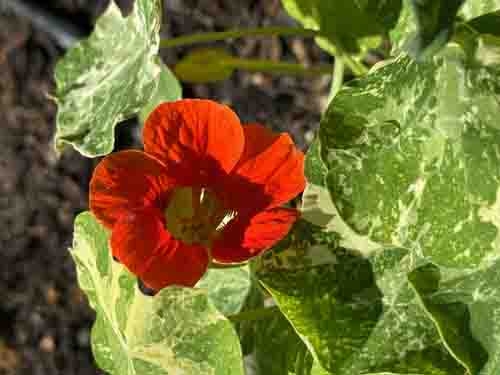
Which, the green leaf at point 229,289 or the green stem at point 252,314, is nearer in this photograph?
the green stem at point 252,314

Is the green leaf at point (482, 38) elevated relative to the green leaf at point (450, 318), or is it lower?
elevated

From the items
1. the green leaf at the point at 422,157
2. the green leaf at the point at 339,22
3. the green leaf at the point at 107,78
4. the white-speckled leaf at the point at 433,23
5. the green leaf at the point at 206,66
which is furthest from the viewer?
the green leaf at the point at 206,66

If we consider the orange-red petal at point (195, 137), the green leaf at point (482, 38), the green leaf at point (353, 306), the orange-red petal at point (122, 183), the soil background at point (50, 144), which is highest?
the green leaf at point (482, 38)

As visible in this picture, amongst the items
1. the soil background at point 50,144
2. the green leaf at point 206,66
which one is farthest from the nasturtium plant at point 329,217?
the soil background at point 50,144

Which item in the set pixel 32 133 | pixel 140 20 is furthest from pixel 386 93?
pixel 32 133

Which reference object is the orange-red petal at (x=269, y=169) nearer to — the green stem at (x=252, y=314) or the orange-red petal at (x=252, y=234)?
the orange-red petal at (x=252, y=234)

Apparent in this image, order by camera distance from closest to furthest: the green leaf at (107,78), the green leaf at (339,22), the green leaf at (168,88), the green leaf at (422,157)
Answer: the green leaf at (422,157)
the green leaf at (107,78)
the green leaf at (339,22)
the green leaf at (168,88)
